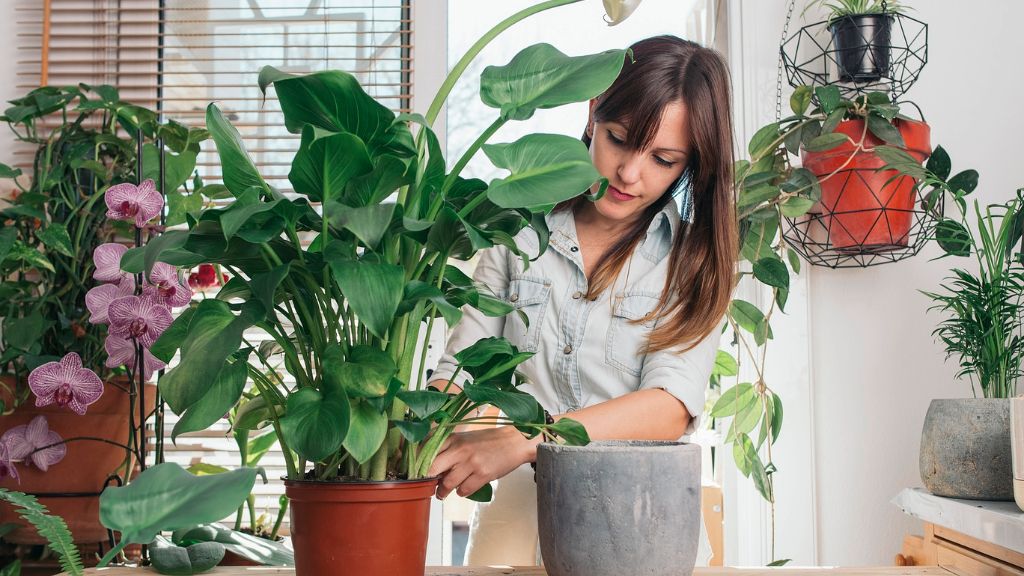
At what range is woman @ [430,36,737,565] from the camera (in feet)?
3.84

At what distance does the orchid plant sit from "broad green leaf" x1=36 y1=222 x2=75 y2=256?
1076 mm

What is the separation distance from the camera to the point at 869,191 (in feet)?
5.39

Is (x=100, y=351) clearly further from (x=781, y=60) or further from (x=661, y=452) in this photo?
(x=781, y=60)

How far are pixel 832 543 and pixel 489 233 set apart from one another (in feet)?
4.81

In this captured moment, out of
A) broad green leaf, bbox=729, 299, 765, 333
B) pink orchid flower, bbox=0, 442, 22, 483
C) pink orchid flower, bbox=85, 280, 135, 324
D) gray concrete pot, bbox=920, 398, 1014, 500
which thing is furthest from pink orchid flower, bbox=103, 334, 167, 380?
gray concrete pot, bbox=920, 398, 1014, 500

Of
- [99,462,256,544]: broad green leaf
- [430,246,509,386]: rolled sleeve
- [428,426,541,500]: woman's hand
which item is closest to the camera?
[99,462,256,544]: broad green leaf

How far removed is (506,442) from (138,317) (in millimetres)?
573

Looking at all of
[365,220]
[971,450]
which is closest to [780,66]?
[971,450]

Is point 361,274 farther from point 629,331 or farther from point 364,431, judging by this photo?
point 629,331

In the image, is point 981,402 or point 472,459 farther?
point 981,402

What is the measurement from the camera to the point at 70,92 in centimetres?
172

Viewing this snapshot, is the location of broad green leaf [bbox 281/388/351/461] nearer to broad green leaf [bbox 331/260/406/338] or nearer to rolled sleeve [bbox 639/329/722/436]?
broad green leaf [bbox 331/260/406/338]

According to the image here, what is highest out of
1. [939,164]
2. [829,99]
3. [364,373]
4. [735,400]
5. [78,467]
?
[829,99]

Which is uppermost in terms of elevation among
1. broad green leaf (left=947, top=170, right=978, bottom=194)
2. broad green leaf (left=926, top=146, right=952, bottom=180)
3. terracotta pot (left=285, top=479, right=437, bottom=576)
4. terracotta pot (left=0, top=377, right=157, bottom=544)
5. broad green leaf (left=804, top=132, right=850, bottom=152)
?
broad green leaf (left=804, top=132, right=850, bottom=152)
